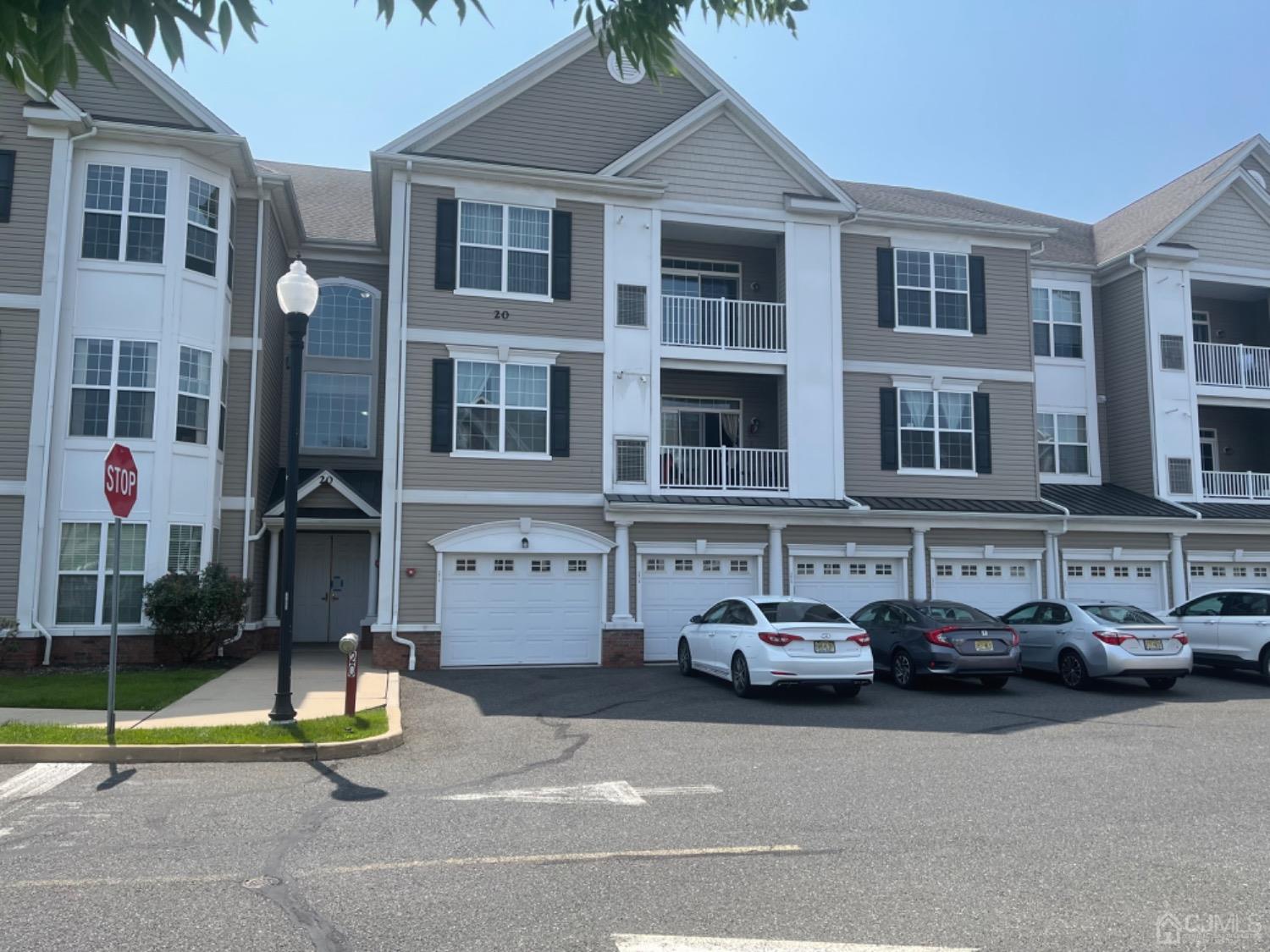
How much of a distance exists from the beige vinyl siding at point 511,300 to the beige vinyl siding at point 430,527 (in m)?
3.43

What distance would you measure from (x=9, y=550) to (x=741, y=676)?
492 inches

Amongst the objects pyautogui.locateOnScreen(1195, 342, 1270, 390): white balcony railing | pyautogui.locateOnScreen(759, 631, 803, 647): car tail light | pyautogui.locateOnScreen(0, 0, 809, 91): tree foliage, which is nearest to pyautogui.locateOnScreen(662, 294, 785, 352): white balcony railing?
pyautogui.locateOnScreen(759, 631, 803, 647): car tail light

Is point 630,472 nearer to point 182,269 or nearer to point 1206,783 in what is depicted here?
point 182,269

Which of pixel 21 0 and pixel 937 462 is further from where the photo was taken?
pixel 937 462

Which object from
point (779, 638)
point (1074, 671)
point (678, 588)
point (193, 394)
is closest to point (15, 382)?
point (193, 394)

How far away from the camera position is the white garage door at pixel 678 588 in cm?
1816

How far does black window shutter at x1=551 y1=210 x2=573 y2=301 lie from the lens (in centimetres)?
1845

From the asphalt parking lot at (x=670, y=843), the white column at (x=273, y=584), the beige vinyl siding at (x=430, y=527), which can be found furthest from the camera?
the white column at (x=273, y=584)

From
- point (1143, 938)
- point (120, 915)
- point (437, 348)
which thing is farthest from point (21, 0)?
point (437, 348)

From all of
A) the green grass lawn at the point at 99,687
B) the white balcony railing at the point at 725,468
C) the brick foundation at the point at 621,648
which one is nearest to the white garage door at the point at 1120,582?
the white balcony railing at the point at 725,468

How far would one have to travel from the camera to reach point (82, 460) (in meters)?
16.4

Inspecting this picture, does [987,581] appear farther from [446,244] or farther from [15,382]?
[15,382]

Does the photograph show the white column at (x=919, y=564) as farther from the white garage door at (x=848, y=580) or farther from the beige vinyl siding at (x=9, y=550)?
the beige vinyl siding at (x=9, y=550)

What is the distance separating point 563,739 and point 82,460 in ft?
A: 36.9
